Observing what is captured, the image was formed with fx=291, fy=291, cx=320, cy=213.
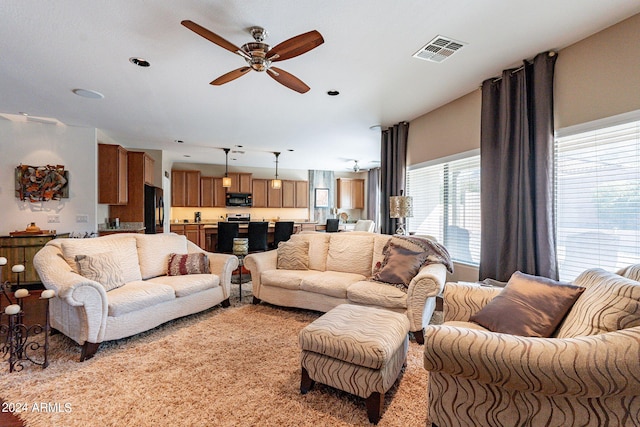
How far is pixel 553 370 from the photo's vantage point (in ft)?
3.73

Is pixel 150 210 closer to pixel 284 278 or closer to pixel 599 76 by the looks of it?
pixel 284 278

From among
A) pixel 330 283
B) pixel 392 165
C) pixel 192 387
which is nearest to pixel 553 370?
pixel 192 387

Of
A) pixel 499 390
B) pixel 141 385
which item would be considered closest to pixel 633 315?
pixel 499 390

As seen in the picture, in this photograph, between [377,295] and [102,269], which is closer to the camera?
[102,269]

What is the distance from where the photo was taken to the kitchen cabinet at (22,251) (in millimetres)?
4176

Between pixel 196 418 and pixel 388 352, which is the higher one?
pixel 388 352

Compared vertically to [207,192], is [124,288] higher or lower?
lower

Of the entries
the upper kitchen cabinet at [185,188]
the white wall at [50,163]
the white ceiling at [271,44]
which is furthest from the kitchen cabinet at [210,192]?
the white ceiling at [271,44]

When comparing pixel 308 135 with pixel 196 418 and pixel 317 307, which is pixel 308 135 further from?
pixel 196 418

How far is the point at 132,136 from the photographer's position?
5520 mm

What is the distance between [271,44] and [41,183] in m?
4.61

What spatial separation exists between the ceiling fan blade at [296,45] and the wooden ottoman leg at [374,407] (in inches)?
89.9

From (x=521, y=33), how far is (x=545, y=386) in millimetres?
2591

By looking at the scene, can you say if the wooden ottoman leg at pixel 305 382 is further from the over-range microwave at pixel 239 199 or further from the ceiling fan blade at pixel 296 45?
the over-range microwave at pixel 239 199
